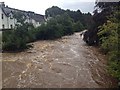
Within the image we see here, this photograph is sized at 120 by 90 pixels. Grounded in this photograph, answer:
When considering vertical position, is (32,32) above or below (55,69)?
above

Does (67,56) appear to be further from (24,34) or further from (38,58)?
(24,34)

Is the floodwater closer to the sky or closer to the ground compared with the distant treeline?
closer to the ground

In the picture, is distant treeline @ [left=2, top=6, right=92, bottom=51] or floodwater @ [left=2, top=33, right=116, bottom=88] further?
distant treeline @ [left=2, top=6, right=92, bottom=51]

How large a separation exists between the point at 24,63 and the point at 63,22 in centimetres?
1907

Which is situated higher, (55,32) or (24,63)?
(55,32)

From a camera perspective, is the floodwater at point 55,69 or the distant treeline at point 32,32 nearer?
the floodwater at point 55,69

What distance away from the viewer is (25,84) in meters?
14.3

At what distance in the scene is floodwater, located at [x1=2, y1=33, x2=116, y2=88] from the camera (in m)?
14.6

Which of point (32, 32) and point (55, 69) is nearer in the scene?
point (55, 69)

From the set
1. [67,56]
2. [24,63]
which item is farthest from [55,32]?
[24,63]

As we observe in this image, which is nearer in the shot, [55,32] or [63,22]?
[55,32]

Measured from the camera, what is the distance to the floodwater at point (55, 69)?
575 inches

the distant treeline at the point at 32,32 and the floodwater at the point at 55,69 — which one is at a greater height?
the distant treeline at the point at 32,32

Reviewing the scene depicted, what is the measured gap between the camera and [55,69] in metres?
17.2
